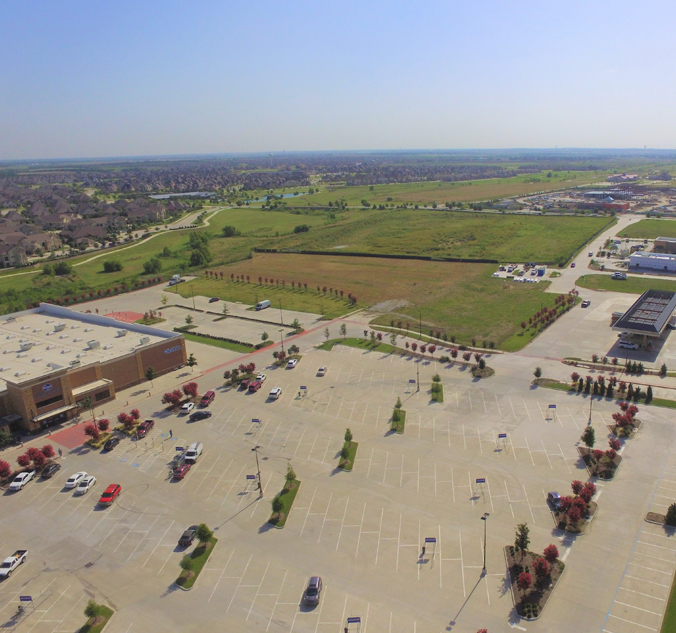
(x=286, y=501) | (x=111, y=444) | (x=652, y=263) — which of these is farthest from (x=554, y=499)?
(x=652, y=263)

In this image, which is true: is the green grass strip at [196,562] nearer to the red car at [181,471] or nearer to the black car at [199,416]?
the red car at [181,471]

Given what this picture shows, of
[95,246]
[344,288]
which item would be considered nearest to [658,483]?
[344,288]

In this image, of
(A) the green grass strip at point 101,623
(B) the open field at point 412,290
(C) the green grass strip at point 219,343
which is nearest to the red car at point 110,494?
(A) the green grass strip at point 101,623

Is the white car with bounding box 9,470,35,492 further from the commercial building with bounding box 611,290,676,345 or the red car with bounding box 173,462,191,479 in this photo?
the commercial building with bounding box 611,290,676,345

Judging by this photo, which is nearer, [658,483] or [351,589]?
[351,589]

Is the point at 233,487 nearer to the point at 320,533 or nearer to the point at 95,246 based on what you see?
the point at 320,533

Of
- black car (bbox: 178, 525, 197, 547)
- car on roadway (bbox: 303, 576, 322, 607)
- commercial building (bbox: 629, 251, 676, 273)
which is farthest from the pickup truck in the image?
commercial building (bbox: 629, 251, 676, 273)
